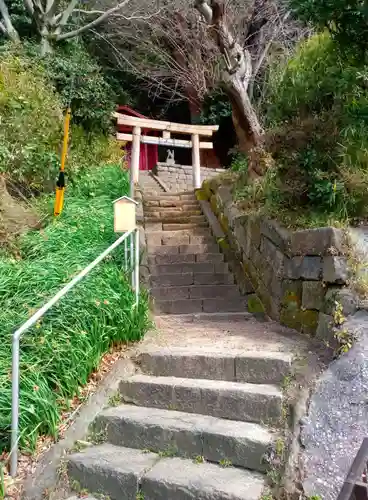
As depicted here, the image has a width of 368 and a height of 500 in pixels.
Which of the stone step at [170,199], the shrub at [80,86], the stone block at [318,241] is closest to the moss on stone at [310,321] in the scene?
the stone block at [318,241]

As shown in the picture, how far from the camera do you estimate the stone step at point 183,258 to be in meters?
6.57

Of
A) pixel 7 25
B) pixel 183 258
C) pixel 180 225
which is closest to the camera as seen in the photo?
pixel 183 258

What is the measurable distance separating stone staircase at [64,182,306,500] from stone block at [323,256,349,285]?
61 centimetres

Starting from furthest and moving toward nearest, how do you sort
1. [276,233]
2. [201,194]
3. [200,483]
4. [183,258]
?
[201,194] < [183,258] < [276,233] < [200,483]

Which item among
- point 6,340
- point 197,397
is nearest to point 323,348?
point 197,397

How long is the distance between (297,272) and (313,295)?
341 mm

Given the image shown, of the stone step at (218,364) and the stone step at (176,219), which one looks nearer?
the stone step at (218,364)

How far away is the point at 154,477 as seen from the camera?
2.61 m

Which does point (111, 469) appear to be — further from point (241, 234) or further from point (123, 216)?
point (241, 234)

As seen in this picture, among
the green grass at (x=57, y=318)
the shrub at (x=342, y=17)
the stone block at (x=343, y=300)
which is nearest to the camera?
the green grass at (x=57, y=318)

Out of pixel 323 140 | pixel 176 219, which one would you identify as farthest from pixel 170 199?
pixel 323 140

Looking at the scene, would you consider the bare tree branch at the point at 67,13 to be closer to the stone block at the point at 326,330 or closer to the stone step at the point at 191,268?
the stone step at the point at 191,268

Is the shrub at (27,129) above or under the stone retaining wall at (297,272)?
above

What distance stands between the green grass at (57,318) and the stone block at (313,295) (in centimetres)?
153
